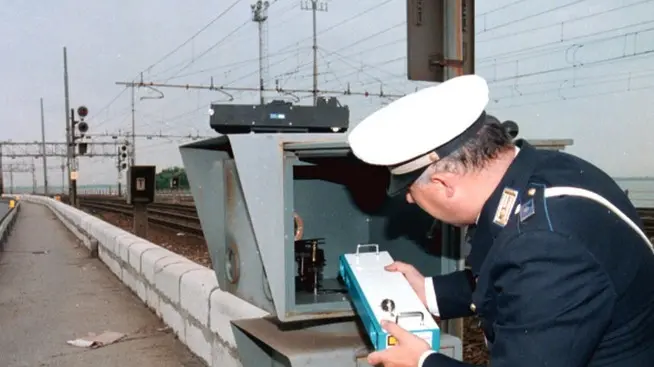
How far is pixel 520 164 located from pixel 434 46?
2302mm

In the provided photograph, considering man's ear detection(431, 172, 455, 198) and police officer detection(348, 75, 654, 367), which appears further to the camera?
man's ear detection(431, 172, 455, 198)

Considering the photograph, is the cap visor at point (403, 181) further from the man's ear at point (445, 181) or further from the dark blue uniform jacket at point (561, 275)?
the dark blue uniform jacket at point (561, 275)

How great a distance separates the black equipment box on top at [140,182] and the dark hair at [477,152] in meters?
11.5

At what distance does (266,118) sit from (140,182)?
403 inches

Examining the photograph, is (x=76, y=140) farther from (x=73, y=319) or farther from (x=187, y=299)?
(x=187, y=299)

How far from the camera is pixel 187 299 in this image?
650 cm

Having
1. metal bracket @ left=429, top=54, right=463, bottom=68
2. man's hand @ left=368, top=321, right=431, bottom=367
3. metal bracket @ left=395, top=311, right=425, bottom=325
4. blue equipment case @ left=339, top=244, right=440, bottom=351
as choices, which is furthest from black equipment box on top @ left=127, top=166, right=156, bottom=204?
man's hand @ left=368, top=321, right=431, bottom=367

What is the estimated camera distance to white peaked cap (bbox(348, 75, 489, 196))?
194cm

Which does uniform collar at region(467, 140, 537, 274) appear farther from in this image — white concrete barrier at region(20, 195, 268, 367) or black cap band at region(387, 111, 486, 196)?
white concrete barrier at region(20, 195, 268, 367)

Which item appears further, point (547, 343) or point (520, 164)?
point (520, 164)

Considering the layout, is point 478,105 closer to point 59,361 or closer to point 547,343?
point 547,343

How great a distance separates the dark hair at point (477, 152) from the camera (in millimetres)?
1955

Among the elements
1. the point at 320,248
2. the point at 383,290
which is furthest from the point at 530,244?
the point at 320,248

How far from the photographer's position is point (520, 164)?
1963mm
